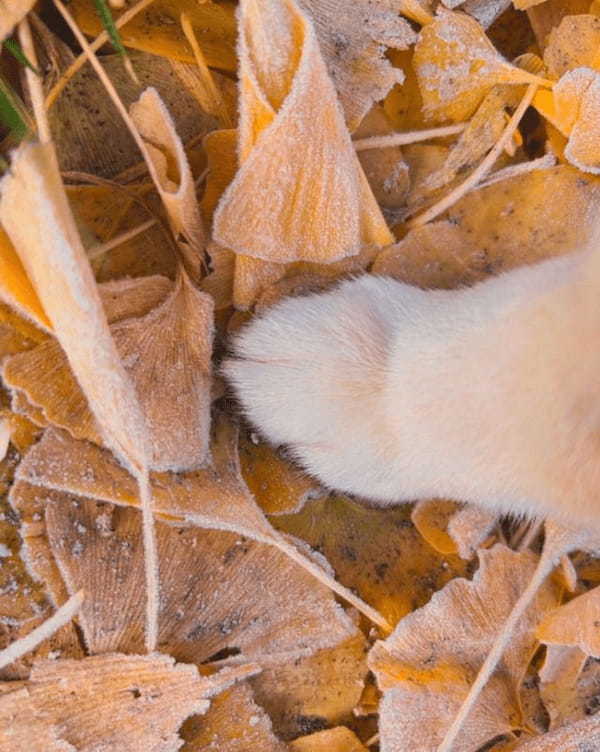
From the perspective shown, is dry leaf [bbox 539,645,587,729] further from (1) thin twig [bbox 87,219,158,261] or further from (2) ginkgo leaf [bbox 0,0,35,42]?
(2) ginkgo leaf [bbox 0,0,35,42]

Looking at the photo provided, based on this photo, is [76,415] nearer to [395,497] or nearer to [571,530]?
[395,497]

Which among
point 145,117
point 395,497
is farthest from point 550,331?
point 145,117

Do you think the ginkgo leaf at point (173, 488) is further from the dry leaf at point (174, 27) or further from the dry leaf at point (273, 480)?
the dry leaf at point (174, 27)

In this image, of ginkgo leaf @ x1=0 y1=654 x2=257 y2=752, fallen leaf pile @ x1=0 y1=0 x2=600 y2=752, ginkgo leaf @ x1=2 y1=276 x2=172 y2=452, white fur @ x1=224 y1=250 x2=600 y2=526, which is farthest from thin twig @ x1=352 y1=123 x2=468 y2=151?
ginkgo leaf @ x1=0 y1=654 x2=257 y2=752

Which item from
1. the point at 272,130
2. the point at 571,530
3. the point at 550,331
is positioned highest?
the point at 272,130

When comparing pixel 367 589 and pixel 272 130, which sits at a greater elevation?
pixel 272 130

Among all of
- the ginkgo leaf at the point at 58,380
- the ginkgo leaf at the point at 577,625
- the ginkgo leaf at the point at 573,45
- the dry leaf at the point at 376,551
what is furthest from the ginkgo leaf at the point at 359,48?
the ginkgo leaf at the point at 577,625
